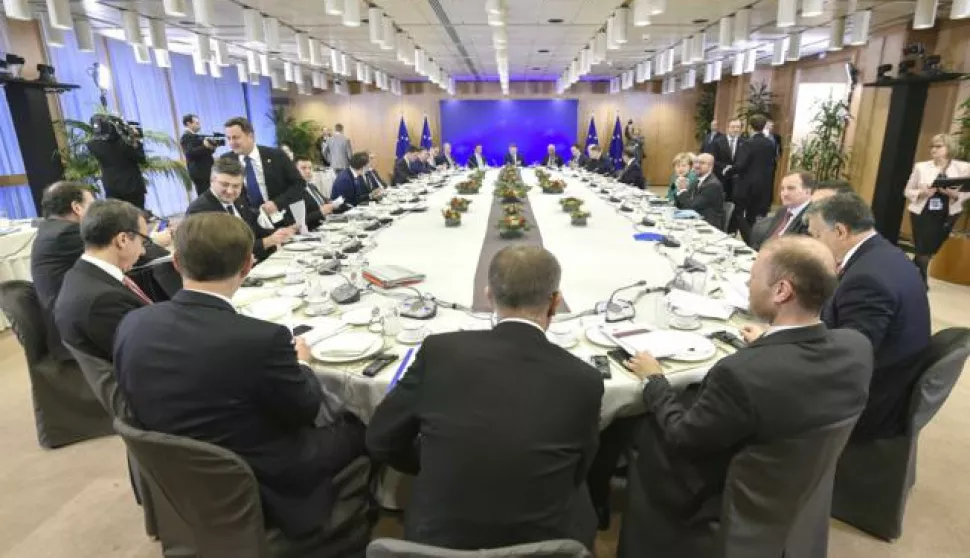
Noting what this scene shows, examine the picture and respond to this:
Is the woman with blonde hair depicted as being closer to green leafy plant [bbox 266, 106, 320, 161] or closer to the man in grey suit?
the man in grey suit

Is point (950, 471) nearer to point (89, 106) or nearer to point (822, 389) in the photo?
point (822, 389)

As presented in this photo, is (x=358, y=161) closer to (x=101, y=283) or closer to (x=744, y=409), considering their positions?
(x=101, y=283)

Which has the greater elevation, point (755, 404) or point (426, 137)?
point (426, 137)

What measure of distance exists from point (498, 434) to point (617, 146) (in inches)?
644

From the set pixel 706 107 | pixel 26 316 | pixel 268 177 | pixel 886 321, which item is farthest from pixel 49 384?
pixel 706 107

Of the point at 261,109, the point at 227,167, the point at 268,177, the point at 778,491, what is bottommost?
the point at 778,491

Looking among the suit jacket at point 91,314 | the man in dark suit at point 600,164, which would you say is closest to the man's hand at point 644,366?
the suit jacket at point 91,314

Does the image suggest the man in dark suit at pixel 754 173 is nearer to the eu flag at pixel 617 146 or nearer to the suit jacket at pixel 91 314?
the suit jacket at pixel 91 314

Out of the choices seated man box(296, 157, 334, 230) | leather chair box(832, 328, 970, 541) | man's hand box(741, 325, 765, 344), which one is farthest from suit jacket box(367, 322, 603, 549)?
seated man box(296, 157, 334, 230)

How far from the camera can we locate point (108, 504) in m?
2.51

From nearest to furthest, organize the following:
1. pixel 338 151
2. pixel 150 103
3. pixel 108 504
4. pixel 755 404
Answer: pixel 755 404 → pixel 108 504 → pixel 150 103 → pixel 338 151

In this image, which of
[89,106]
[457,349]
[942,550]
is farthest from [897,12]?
[89,106]

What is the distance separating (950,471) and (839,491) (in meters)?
0.90

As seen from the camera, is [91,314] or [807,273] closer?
[807,273]
